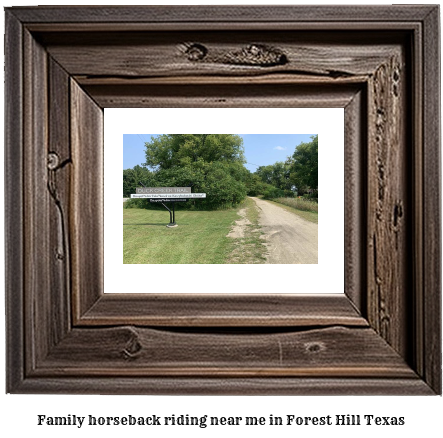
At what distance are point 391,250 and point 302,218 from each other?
31cm

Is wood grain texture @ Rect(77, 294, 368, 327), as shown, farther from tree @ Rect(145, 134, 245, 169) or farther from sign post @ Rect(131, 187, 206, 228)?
tree @ Rect(145, 134, 245, 169)

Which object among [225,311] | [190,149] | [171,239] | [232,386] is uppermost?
[190,149]

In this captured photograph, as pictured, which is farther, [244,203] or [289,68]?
[244,203]

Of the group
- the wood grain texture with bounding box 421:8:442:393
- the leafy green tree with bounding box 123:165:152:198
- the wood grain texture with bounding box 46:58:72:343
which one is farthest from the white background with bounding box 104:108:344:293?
the wood grain texture with bounding box 421:8:442:393

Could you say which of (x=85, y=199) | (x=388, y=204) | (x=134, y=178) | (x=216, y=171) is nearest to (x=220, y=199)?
(x=216, y=171)

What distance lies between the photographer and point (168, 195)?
1147mm

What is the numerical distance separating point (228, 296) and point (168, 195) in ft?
1.37

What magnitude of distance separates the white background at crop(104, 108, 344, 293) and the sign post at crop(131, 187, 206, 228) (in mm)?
84

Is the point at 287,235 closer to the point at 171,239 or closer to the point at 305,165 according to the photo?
the point at 305,165

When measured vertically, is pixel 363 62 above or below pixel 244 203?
above

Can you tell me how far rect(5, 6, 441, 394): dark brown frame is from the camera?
104 centimetres
